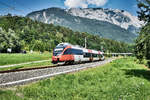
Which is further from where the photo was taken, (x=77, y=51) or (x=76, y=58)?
(x=77, y=51)

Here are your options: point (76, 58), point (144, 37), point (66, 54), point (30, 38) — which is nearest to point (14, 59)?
point (76, 58)

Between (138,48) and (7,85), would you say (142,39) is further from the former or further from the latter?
(7,85)

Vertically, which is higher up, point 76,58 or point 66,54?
point 66,54

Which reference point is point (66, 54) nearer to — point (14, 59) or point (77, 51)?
point (77, 51)

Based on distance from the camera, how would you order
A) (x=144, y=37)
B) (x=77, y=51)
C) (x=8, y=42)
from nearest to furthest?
1. (x=144, y=37)
2. (x=77, y=51)
3. (x=8, y=42)

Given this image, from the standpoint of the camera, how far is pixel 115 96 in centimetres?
637

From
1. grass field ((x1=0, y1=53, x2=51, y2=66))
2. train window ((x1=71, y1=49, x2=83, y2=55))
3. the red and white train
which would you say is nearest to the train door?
the red and white train

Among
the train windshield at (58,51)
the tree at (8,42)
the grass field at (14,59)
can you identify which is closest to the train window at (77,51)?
the train windshield at (58,51)

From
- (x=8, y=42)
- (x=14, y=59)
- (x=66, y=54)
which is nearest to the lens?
(x=66, y=54)

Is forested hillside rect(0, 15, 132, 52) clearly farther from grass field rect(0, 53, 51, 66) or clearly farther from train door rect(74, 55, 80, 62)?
train door rect(74, 55, 80, 62)

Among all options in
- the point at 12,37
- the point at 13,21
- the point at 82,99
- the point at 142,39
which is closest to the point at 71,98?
the point at 82,99

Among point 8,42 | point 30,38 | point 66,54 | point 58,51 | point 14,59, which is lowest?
point 14,59

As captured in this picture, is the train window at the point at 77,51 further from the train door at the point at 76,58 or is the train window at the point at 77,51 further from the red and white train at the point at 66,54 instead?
the train door at the point at 76,58

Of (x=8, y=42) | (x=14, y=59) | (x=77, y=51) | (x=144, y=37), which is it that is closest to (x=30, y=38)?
(x=8, y=42)
